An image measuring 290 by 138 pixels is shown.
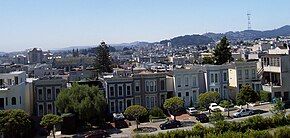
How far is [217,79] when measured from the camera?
212 ft

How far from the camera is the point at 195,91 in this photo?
63.2 meters

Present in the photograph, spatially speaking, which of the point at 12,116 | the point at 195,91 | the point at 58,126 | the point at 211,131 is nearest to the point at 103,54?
the point at 195,91

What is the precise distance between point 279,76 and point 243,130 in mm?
24242

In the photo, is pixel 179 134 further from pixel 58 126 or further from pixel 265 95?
pixel 265 95

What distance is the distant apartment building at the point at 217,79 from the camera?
64062 mm

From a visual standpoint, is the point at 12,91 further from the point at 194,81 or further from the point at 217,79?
the point at 217,79

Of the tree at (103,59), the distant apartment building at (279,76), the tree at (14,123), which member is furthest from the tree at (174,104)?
the tree at (103,59)

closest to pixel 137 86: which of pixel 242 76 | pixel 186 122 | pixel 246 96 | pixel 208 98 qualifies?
pixel 208 98

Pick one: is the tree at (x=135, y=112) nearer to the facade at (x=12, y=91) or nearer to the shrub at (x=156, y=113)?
the shrub at (x=156, y=113)

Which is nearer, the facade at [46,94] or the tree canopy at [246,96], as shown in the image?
the facade at [46,94]

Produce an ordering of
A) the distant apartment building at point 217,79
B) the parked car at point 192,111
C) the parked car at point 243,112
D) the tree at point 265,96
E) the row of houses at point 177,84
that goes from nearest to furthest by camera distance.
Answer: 1. the parked car at point 243,112
2. the parked car at point 192,111
3. the row of houses at point 177,84
4. the tree at point 265,96
5. the distant apartment building at point 217,79

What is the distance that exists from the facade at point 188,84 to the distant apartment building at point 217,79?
4.28ft

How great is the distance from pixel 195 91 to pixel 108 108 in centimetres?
1345

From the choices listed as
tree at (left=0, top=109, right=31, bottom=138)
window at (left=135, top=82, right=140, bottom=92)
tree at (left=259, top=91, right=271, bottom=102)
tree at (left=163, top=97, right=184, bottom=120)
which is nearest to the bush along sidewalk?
tree at (left=163, top=97, right=184, bottom=120)
